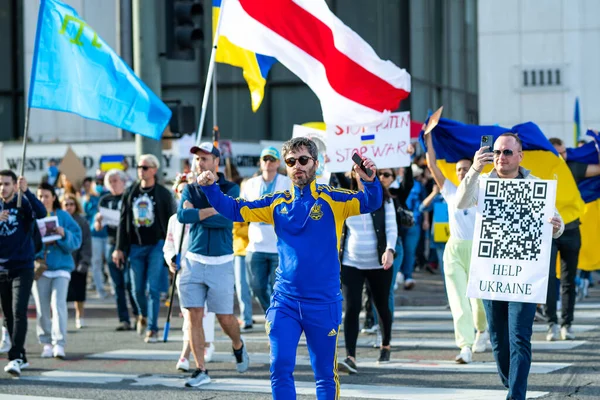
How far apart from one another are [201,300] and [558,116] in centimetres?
1945

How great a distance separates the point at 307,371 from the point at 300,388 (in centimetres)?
90

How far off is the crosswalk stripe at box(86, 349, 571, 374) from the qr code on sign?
2.27 meters

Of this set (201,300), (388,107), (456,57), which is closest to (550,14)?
(456,57)

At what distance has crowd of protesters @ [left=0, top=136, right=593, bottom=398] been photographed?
988 cm

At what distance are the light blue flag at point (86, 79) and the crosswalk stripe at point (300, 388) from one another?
254 centimetres

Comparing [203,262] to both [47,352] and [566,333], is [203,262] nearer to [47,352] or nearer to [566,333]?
[47,352]

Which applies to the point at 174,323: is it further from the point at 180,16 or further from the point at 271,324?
the point at 271,324

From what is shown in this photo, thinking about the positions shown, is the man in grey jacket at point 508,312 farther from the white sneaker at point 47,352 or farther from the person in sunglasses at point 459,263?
the white sneaker at point 47,352

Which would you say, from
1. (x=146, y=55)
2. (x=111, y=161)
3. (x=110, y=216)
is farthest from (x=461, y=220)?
(x=111, y=161)

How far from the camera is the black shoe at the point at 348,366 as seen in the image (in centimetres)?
1005

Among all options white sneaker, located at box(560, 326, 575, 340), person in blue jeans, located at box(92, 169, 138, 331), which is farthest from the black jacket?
white sneaker, located at box(560, 326, 575, 340)

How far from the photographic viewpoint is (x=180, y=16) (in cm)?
1448

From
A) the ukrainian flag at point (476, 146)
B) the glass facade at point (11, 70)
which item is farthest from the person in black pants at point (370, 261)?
the glass facade at point (11, 70)

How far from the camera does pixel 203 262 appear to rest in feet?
32.3
